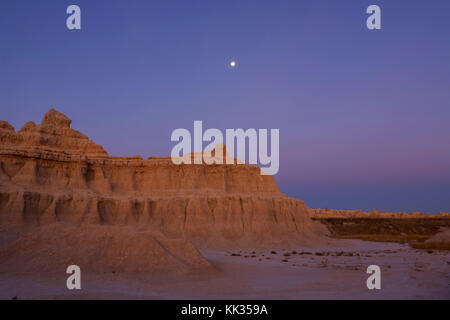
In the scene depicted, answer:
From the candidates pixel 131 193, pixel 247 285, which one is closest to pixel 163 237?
pixel 247 285

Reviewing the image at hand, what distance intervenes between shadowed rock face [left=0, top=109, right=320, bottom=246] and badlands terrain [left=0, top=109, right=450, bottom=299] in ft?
0.50

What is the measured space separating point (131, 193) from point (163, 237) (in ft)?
90.4

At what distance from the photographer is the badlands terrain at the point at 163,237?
→ 1816 centimetres

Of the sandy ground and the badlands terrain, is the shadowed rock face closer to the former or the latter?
the badlands terrain

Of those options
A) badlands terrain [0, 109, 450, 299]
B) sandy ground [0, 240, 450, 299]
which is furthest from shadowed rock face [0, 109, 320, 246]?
sandy ground [0, 240, 450, 299]

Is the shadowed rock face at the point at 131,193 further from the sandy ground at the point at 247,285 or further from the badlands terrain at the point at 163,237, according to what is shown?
the sandy ground at the point at 247,285

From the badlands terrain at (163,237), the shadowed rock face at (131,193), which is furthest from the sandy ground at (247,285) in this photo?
the shadowed rock face at (131,193)

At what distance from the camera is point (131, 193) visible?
5159 centimetres

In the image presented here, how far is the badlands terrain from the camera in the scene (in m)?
18.2

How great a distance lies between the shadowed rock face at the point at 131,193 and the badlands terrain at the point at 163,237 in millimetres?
152

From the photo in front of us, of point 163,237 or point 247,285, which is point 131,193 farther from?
point 247,285

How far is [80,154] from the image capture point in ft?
171
